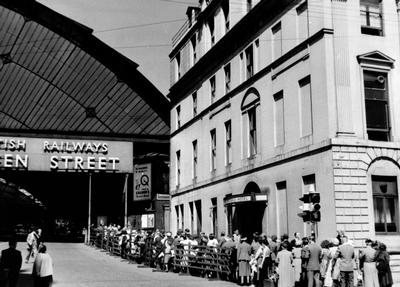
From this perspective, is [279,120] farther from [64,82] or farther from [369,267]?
[64,82]

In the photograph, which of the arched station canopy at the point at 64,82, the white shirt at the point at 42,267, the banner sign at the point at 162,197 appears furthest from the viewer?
the arched station canopy at the point at 64,82

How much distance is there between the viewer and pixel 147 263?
31.1m

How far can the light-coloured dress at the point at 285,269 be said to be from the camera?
1923cm

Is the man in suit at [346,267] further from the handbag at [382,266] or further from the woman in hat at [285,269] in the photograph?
the woman in hat at [285,269]

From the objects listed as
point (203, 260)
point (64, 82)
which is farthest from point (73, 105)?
point (203, 260)

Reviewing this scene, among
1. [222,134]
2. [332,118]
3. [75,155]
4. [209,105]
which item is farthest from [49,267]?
[75,155]

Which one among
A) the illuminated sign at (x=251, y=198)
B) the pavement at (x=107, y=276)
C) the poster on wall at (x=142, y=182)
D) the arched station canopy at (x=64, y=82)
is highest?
the arched station canopy at (x=64, y=82)

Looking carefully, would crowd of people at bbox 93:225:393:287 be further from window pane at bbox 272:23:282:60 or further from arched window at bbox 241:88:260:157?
window pane at bbox 272:23:282:60

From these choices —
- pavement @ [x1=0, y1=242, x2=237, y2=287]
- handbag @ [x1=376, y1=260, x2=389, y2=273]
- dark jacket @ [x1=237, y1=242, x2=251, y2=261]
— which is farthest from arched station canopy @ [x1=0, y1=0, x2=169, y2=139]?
handbag @ [x1=376, y1=260, x2=389, y2=273]

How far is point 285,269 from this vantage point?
1928cm

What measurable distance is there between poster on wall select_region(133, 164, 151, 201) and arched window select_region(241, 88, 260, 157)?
22293 millimetres

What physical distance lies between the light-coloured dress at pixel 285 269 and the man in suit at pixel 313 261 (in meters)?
0.59

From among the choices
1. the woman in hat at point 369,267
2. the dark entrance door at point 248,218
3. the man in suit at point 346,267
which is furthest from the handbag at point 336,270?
the dark entrance door at point 248,218

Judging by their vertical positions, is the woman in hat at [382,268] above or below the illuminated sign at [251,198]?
below
